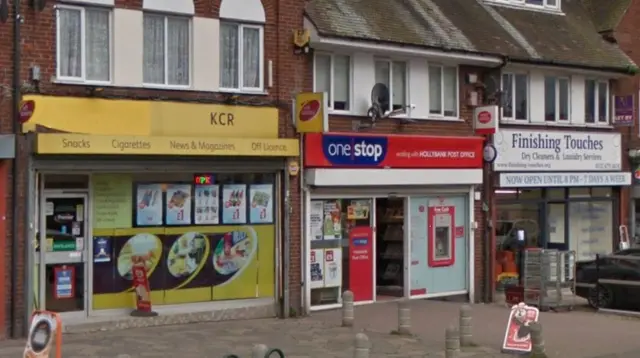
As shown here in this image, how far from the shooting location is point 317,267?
17.7 meters

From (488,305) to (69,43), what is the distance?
Answer: 34.5ft

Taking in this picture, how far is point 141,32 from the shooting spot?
15188 millimetres

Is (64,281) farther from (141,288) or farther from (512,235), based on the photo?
(512,235)

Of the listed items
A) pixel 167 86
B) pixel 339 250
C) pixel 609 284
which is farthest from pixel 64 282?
pixel 609 284

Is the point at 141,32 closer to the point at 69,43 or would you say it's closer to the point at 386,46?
the point at 69,43

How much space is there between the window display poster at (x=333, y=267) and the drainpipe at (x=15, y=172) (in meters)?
6.13

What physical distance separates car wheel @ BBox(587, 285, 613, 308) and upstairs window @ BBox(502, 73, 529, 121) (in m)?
4.45

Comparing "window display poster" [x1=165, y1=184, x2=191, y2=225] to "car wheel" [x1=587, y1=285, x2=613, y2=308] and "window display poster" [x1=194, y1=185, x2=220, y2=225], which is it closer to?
"window display poster" [x1=194, y1=185, x2=220, y2=225]

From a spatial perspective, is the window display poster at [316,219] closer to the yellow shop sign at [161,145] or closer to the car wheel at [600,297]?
the yellow shop sign at [161,145]

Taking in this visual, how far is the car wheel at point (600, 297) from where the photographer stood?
19.1 meters

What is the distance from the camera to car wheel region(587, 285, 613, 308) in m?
19.1

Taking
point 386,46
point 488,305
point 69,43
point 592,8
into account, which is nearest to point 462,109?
point 386,46

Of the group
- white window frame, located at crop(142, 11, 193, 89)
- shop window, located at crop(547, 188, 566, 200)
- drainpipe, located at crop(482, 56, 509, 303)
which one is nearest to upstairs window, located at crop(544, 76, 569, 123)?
shop window, located at crop(547, 188, 566, 200)

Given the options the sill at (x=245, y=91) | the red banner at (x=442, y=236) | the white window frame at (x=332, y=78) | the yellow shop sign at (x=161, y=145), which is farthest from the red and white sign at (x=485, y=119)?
the sill at (x=245, y=91)
